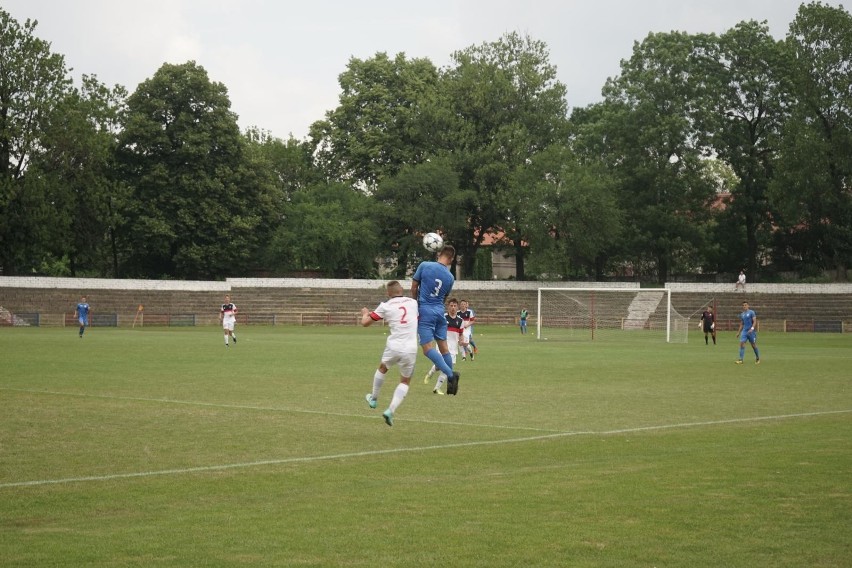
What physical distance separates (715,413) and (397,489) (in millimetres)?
9685

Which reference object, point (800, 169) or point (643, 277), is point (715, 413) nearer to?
point (800, 169)

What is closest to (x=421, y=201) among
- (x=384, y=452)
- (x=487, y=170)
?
(x=487, y=170)

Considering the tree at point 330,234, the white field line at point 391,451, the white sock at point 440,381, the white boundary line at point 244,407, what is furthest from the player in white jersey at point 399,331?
the tree at point 330,234

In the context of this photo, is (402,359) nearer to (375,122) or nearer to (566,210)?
(566,210)

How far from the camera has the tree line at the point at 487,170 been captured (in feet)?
256

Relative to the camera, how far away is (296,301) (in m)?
79.2

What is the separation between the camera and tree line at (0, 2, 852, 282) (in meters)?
78.0

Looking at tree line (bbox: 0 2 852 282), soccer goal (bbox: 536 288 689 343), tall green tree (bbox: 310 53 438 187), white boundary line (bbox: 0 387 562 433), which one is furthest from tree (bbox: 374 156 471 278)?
white boundary line (bbox: 0 387 562 433)

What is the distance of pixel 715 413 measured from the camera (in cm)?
1900

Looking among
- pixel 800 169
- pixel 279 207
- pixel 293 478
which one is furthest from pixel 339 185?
pixel 293 478

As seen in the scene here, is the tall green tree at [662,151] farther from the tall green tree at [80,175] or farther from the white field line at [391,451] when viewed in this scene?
the white field line at [391,451]

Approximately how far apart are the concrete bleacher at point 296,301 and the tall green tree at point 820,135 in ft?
20.7

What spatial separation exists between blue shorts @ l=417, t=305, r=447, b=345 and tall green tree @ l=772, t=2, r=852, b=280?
66873 millimetres

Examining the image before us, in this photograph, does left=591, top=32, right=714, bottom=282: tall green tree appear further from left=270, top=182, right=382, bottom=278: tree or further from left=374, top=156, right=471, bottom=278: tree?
left=270, top=182, right=382, bottom=278: tree
